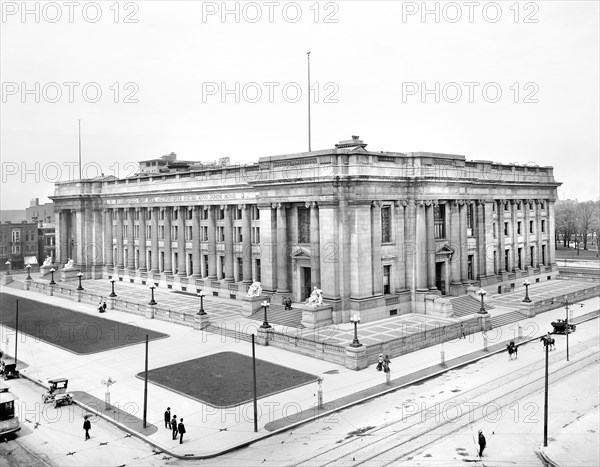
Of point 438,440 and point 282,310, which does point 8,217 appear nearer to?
point 282,310

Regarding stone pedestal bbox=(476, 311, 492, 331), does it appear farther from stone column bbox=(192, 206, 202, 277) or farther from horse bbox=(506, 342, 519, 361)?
stone column bbox=(192, 206, 202, 277)

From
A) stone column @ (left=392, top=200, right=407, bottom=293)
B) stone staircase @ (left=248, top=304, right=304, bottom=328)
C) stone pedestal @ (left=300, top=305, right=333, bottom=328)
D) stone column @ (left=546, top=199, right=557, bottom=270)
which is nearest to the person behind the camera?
stone pedestal @ (left=300, top=305, right=333, bottom=328)

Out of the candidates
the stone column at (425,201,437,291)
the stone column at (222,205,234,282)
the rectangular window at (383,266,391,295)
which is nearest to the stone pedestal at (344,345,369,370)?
the rectangular window at (383,266,391,295)

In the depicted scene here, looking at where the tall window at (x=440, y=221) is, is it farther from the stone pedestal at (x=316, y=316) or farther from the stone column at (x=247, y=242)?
the stone column at (x=247, y=242)

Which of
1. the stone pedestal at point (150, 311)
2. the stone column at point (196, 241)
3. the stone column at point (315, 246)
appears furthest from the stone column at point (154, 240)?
the stone column at point (315, 246)

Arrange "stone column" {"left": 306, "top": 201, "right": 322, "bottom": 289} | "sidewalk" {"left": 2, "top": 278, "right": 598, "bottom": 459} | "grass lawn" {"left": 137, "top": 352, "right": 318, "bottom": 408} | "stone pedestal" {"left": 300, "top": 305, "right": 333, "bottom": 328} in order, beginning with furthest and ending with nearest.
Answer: "stone column" {"left": 306, "top": 201, "right": 322, "bottom": 289} < "stone pedestal" {"left": 300, "top": 305, "right": 333, "bottom": 328} < "grass lawn" {"left": 137, "top": 352, "right": 318, "bottom": 408} < "sidewalk" {"left": 2, "top": 278, "right": 598, "bottom": 459}

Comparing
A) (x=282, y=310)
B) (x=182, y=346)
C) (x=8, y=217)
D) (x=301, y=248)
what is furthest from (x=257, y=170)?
(x=8, y=217)

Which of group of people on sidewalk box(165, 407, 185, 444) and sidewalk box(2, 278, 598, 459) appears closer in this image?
group of people on sidewalk box(165, 407, 185, 444)

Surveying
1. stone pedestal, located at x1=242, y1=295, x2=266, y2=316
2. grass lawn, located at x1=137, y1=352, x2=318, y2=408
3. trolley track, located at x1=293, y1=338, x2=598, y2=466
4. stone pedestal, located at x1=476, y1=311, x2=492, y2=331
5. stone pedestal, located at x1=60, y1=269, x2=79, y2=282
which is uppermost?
stone pedestal, located at x1=60, y1=269, x2=79, y2=282
